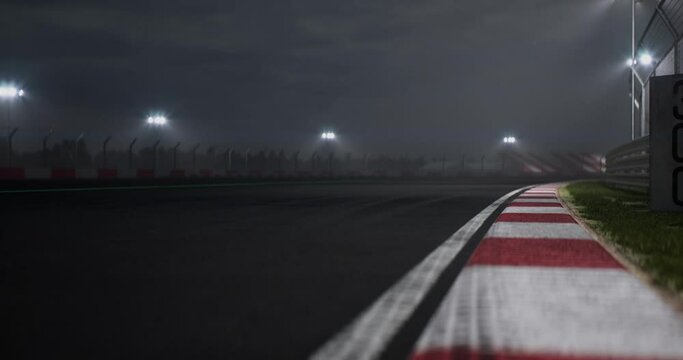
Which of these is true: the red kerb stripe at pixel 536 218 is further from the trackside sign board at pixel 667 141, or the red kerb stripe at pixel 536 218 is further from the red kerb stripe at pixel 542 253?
the red kerb stripe at pixel 542 253

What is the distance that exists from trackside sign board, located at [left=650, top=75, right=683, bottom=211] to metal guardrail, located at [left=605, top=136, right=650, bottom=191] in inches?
172

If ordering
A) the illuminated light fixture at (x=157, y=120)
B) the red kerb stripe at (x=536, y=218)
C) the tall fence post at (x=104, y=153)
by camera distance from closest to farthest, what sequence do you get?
the red kerb stripe at (x=536, y=218)
the tall fence post at (x=104, y=153)
the illuminated light fixture at (x=157, y=120)

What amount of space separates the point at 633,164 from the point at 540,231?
8273mm

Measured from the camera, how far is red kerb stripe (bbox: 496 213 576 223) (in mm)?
7320

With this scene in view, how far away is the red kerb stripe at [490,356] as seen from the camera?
218cm

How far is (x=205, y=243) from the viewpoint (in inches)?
226

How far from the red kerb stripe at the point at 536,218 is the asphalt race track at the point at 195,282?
0.60 m

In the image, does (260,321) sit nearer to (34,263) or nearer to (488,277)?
(488,277)

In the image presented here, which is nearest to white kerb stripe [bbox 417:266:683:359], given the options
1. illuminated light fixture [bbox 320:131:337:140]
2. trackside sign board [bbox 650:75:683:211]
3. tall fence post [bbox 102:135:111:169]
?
trackside sign board [bbox 650:75:683:211]

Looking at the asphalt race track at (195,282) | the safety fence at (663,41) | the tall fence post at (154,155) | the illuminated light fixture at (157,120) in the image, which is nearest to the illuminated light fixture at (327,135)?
the illuminated light fixture at (157,120)

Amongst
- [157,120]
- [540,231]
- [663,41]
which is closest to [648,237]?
[540,231]

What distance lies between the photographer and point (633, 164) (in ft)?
43.2

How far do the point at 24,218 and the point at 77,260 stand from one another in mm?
4631

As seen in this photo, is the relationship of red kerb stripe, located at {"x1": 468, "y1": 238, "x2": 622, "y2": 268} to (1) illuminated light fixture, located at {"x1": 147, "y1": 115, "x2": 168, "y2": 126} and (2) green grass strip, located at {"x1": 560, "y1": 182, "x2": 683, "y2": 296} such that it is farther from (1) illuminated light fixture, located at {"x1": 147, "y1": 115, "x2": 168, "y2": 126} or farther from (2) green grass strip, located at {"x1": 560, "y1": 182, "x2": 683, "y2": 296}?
(1) illuminated light fixture, located at {"x1": 147, "y1": 115, "x2": 168, "y2": 126}
